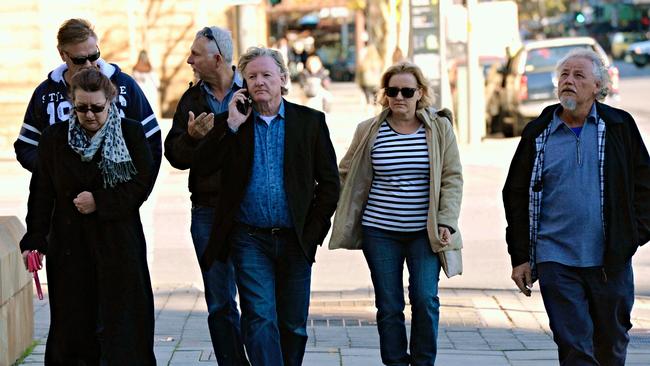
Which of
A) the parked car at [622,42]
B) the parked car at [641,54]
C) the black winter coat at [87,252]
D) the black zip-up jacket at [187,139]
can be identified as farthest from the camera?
the parked car at [622,42]

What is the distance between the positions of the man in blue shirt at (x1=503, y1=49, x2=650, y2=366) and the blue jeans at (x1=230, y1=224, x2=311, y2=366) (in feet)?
3.39

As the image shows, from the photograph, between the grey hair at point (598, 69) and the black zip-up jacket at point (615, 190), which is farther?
the grey hair at point (598, 69)

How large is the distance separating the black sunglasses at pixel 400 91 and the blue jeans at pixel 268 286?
101 cm

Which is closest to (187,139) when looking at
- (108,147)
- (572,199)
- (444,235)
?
(108,147)

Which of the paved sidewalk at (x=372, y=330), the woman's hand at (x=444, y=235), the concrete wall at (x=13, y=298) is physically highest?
the woman's hand at (x=444, y=235)

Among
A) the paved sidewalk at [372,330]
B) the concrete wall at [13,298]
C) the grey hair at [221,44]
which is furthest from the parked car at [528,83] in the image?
the grey hair at [221,44]

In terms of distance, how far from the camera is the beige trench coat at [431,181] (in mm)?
6620

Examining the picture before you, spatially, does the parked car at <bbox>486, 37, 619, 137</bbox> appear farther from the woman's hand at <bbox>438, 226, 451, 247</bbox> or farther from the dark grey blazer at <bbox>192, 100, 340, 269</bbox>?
the dark grey blazer at <bbox>192, 100, 340, 269</bbox>

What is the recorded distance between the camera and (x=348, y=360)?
7547 millimetres

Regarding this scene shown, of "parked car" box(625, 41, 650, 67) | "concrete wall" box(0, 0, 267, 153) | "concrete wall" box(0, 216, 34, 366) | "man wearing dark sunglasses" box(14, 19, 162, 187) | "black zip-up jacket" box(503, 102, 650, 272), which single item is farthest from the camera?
"parked car" box(625, 41, 650, 67)

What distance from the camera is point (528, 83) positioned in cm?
2439

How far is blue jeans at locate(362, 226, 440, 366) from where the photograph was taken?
6.66 m

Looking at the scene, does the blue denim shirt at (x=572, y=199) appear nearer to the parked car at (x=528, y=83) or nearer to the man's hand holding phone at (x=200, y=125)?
the man's hand holding phone at (x=200, y=125)

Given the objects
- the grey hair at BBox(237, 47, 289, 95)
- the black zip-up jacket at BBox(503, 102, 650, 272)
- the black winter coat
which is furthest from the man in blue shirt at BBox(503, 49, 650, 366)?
the black winter coat
